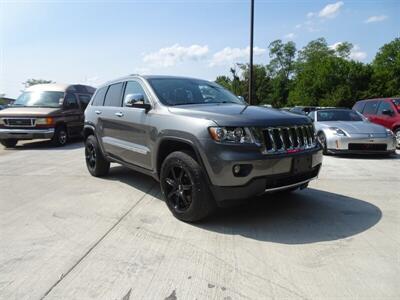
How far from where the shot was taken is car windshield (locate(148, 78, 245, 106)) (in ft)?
15.4

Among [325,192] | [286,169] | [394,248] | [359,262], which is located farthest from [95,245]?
[325,192]

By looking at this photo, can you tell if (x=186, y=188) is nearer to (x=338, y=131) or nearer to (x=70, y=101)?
(x=338, y=131)

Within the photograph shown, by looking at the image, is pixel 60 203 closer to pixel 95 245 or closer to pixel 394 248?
pixel 95 245

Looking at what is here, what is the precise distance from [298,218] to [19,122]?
32.1ft

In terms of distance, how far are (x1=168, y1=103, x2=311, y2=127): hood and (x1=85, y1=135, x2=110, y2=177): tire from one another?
251 centimetres

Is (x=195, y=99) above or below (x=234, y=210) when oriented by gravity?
above

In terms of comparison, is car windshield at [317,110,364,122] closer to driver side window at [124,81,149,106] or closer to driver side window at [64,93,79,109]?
driver side window at [124,81,149,106]

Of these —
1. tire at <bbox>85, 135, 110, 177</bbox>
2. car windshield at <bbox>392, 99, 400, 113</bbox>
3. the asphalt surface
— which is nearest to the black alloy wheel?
the asphalt surface

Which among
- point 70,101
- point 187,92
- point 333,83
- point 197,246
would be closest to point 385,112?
point 187,92

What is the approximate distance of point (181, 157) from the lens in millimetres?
3930

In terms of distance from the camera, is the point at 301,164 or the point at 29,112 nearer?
the point at 301,164

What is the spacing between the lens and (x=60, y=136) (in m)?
11.7

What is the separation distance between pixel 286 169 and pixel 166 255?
153 cm

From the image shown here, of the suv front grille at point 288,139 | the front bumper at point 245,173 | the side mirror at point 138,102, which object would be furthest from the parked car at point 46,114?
the suv front grille at point 288,139
